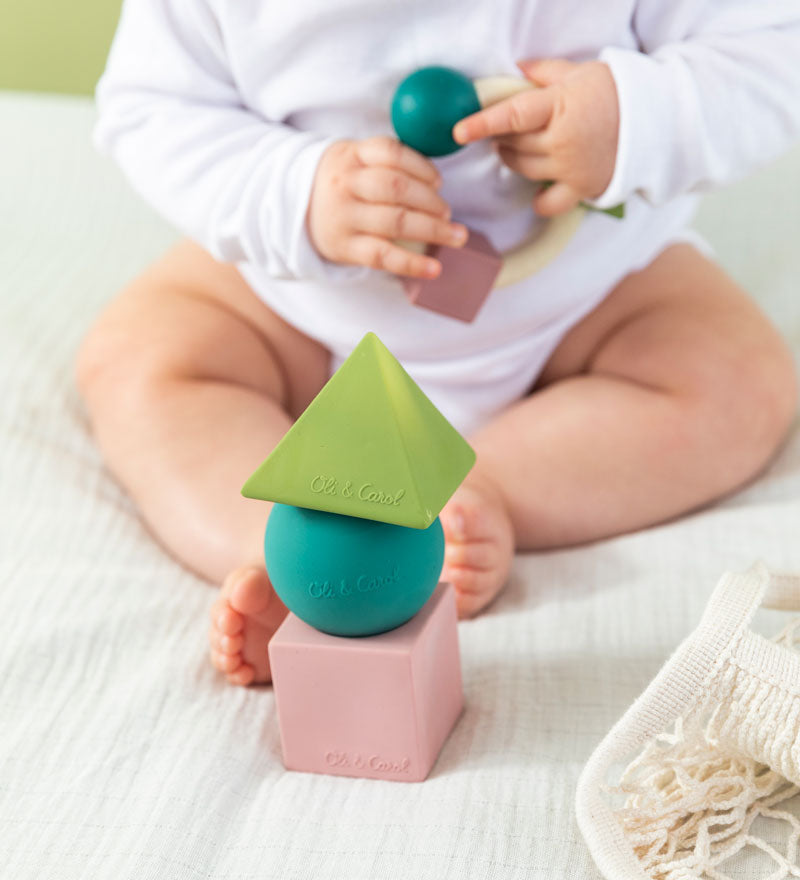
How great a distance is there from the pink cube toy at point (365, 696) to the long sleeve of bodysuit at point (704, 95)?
360 millimetres

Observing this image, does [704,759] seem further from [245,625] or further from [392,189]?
[392,189]

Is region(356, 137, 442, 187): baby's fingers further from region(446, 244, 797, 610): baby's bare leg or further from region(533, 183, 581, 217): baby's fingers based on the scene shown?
region(446, 244, 797, 610): baby's bare leg

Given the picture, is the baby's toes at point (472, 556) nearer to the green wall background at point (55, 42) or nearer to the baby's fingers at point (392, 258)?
the baby's fingers at point (392, 258)

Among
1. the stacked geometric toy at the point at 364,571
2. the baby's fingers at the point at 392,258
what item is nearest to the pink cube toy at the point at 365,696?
the stacked geometric toy at the point at 364,571

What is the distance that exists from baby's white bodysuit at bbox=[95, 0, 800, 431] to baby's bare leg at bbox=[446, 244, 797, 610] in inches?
2.2

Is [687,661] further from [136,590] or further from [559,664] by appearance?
[136,590]

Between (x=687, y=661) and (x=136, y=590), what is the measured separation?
1.26 feet

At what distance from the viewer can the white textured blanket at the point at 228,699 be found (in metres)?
0.53

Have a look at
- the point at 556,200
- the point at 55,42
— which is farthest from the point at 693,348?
the point at 55,42

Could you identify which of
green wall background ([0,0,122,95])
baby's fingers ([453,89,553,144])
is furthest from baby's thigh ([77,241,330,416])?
green wall background ([0,0,122,95])

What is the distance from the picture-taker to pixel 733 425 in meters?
0.86

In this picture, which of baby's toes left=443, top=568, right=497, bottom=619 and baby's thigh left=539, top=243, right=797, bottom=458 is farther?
baby's thigh left=539, top=243, right=797, bottom=458

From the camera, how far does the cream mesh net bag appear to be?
0.50 metres

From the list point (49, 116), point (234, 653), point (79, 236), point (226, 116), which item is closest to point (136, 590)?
point (234, 653)
